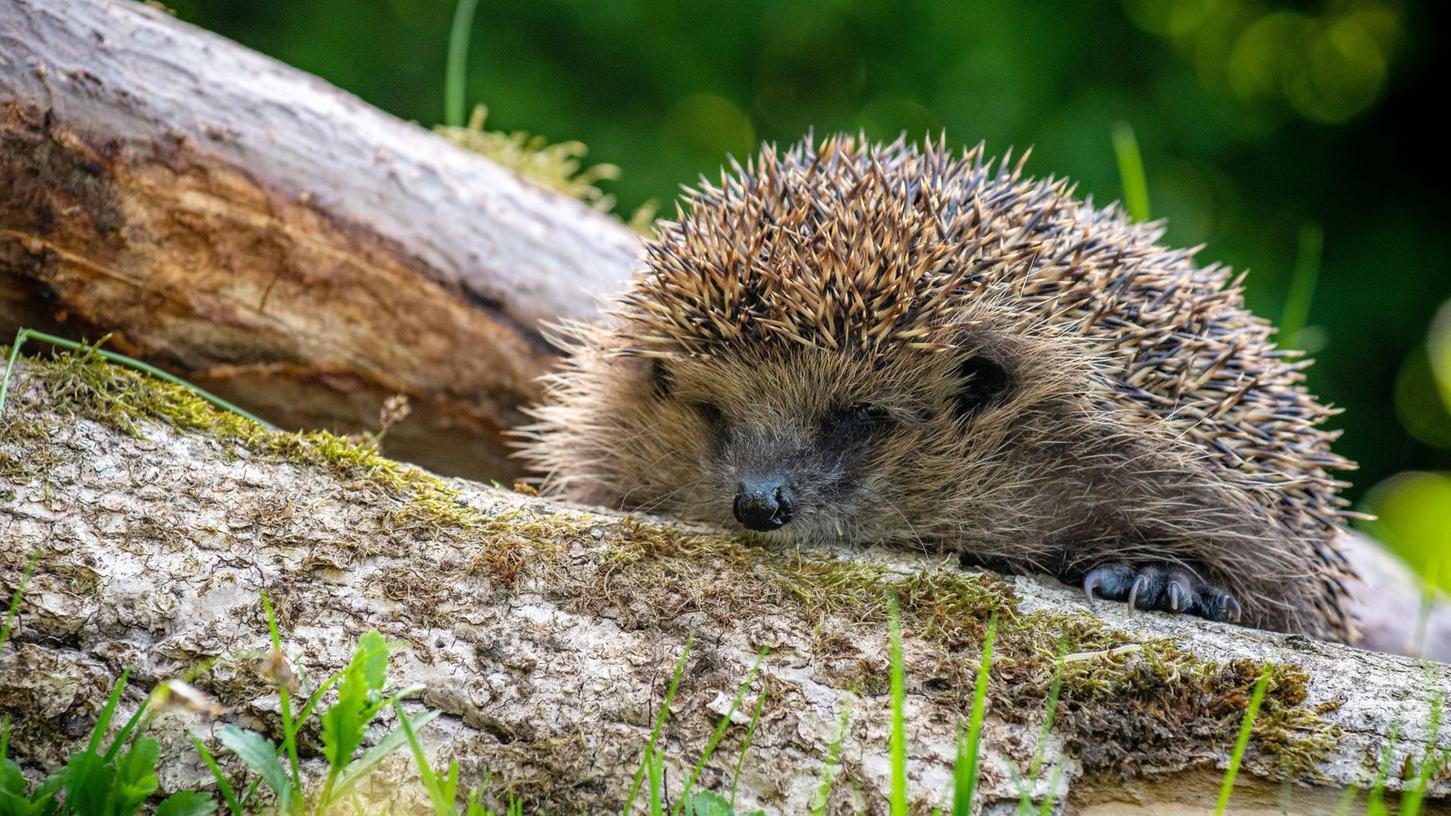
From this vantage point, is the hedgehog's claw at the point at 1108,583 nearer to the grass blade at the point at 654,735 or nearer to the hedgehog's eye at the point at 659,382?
the grass blade at the point at 654,735

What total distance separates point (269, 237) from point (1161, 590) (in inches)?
90.7

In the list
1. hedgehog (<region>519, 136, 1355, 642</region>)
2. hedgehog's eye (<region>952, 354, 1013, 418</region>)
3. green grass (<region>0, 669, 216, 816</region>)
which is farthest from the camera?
hedgehog's eye (<region>952, 354, 1013, 418</region>)

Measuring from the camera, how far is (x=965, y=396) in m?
2.76

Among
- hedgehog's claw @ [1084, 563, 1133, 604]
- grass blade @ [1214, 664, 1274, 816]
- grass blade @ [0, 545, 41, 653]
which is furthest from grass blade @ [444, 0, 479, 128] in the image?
grass blade @ [1214, 664, 1274, 816]

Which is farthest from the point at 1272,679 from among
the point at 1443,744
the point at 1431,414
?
the point at 1431,414

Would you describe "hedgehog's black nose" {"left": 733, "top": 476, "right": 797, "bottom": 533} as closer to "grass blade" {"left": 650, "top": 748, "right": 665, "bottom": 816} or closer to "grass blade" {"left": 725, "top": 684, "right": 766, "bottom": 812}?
"grass blade" {"left": 725, "top": 684, "right": 766, "bottom": 812}

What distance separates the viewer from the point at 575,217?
391cm

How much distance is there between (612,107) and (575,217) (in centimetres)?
364

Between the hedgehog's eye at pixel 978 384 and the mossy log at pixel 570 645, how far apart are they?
0.60 m

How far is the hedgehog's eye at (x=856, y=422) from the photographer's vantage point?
2.66 meters

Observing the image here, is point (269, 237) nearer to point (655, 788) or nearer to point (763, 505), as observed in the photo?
point (763, 505)

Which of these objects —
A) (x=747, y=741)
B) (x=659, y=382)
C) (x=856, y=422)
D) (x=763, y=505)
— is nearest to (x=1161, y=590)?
(x=856, y=422)

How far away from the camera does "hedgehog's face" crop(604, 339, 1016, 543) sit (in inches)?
102

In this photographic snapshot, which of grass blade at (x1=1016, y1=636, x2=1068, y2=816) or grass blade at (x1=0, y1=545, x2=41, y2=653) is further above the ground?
grass blade at (x1=1016, y1=636, x2=1068, y2=816)
